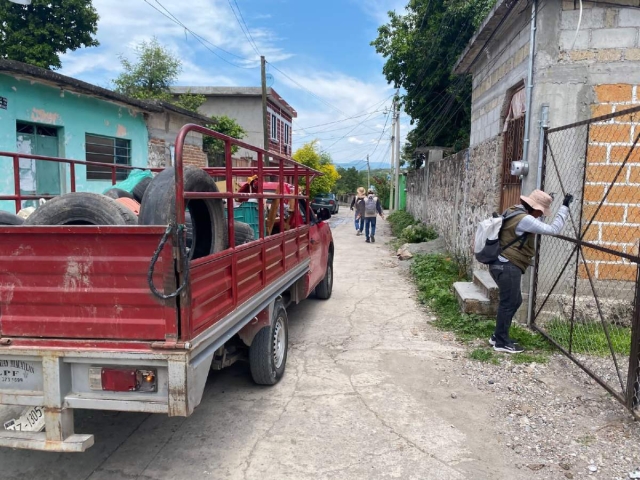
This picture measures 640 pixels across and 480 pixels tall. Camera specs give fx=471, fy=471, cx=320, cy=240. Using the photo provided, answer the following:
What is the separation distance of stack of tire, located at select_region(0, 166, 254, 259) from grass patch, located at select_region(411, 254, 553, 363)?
11.7 ft

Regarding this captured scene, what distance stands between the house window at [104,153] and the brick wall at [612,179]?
29.8ft

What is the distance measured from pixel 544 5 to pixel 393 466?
5333 mm

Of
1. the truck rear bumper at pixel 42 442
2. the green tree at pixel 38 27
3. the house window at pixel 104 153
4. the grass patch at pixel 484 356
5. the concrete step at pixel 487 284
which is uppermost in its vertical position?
the green tree at pixel 38 27

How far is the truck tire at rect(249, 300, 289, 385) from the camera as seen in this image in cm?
409

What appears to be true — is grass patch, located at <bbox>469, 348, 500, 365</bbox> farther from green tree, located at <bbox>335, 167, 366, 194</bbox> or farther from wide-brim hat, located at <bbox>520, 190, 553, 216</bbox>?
green tree, located at <bbox>335, 167, 366, 194</bbox>

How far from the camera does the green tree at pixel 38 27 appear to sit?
1748 cm

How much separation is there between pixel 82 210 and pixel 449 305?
523cm

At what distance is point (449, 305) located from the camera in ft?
22.6

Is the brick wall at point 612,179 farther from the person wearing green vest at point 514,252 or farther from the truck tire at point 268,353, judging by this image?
the truck tire at point 268,353

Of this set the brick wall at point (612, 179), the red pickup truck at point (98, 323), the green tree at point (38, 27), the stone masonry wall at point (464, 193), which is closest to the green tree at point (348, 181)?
the green tree at point (38, 27)

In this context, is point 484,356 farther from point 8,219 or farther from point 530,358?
point 8,219

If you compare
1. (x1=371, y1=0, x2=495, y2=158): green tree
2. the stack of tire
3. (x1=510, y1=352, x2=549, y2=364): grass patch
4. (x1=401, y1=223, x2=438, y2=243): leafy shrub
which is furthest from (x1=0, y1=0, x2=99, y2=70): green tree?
(x1=510, y1=352, x2=549, y2=364): grass patch

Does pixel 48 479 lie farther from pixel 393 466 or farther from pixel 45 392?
pixel 393 466

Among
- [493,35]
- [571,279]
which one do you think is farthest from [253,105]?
[571,279]
